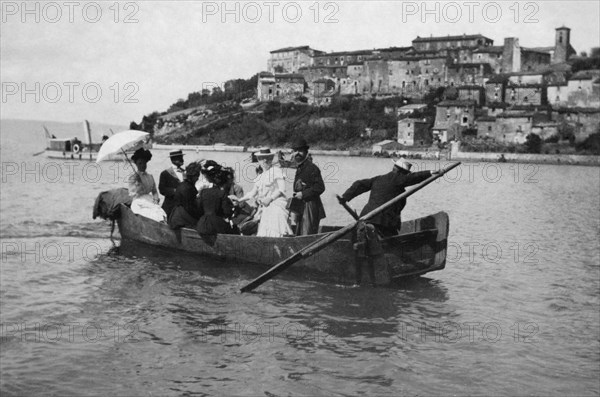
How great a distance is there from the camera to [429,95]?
111 m

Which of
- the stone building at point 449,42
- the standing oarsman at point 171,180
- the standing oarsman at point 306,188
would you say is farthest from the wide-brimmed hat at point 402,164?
the stone building at point 449,42

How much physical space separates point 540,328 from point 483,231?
12827mm

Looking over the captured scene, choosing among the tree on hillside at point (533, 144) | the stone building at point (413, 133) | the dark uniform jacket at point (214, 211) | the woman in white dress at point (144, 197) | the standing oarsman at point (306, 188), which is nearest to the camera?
the standing oarsman at point (306, 188)

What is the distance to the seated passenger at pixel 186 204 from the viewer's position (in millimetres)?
13070

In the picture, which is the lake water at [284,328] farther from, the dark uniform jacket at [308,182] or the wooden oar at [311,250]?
the dark uniform jacket at [308,182]

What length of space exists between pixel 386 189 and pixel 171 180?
5.26 metres

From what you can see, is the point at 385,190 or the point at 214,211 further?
the point at 214,211

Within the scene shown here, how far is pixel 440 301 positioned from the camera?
11156 millimetres

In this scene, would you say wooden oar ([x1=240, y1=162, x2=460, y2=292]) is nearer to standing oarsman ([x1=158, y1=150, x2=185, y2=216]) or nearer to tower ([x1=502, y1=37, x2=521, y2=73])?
standing oarsman ([x1=158, y1=150, x2=185, y2=216])

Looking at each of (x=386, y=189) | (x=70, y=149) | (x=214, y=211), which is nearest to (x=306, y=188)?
(x=386, y=189)

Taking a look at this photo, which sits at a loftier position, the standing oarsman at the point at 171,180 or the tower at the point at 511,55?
the tower at the point at 511,55

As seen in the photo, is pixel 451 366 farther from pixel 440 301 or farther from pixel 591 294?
pixel 591 294

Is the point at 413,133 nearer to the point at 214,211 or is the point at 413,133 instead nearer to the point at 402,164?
the point at 214,211

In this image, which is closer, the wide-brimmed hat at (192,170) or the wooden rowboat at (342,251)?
the wooden rowboat at (342,251)
